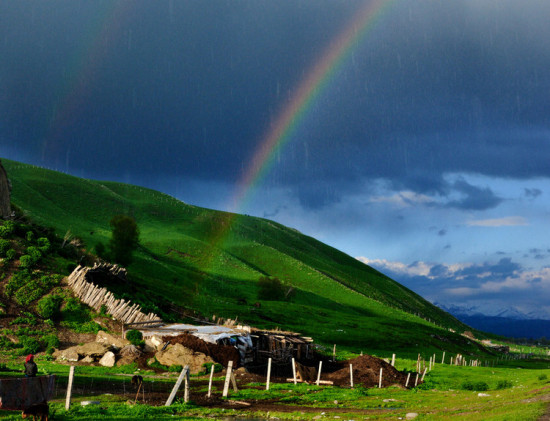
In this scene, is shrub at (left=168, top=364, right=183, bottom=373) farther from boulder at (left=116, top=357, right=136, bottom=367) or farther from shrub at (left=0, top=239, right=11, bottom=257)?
shrub at (left=0, top=239, right=11, bottom=257)

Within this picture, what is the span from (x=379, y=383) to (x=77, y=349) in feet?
90.8

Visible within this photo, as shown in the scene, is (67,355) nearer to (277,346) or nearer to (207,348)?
(207,348)

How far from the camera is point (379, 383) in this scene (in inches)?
1725

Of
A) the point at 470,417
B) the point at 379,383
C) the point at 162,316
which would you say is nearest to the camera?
the point at 470,417

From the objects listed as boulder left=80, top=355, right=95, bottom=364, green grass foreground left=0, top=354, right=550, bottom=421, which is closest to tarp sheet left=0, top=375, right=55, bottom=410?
green grass foreground left=0, top=354, right=550, bottom=421

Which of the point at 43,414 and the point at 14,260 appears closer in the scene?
the point at 43,414

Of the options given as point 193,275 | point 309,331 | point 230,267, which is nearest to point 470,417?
point 309,331

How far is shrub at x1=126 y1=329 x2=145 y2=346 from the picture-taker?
4853cm

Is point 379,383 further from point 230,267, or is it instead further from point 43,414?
point 230,267

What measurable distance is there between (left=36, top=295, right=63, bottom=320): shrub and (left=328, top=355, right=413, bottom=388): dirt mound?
91.7ft

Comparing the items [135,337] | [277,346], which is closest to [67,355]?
[135,337]

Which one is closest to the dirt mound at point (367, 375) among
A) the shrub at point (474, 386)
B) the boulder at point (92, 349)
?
the shrub at point (474, 386)

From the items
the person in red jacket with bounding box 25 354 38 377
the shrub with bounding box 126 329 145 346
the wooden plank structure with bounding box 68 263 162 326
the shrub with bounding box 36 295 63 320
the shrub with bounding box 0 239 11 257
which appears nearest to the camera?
the person in red jacket with bounding box 25 354 38 377

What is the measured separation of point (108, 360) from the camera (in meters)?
44.4
